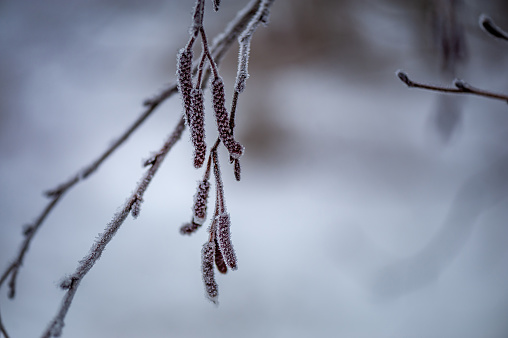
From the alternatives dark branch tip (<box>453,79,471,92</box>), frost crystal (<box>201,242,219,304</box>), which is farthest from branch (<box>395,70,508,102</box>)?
frost crystal (<box>201,242,219,304</box>)

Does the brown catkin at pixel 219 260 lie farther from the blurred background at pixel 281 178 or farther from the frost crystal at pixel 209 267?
the blurred background at pixel 281 178

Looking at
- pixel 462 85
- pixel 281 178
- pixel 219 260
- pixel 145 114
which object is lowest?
pixel 281 178

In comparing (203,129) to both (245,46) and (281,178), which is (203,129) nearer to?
(245,46)

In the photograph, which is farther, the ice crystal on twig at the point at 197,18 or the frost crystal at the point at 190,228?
the frost crystal at the point at 190,228

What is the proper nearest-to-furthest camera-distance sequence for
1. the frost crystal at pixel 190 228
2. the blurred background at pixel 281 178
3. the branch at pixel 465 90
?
the branch at pixel 465 90 → the frost crystal at pixel 190 228 → the blurred background at pixel 281 178

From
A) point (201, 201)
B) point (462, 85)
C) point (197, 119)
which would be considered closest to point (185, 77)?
point (197, 119)

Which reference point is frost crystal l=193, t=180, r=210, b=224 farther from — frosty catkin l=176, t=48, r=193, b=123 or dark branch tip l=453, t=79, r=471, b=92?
dark branch tip l=453, t=79, r=471, b=92

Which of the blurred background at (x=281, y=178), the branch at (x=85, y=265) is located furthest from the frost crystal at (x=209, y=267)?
the blurred background at (x=281, y=178)
